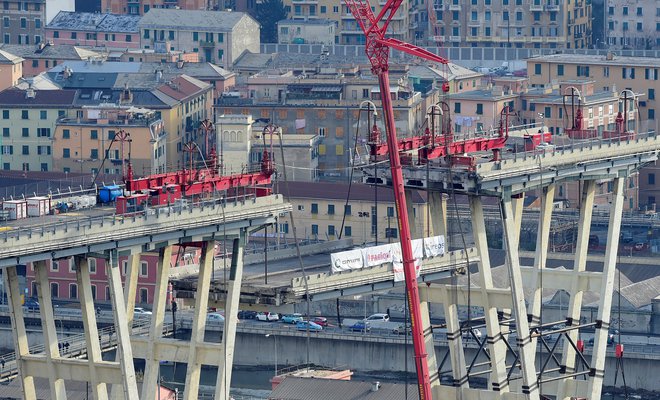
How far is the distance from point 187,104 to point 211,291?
6362cm

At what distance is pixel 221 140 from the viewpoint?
111625 millimetres

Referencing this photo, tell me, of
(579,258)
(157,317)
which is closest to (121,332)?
(157,317)

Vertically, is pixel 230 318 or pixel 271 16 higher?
pixel 271 16

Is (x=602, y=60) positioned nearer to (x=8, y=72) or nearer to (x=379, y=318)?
(x=8, y=72)

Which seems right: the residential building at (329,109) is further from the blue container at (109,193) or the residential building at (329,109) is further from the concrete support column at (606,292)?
the blue container at (109,193)

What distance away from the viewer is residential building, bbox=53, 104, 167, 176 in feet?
382

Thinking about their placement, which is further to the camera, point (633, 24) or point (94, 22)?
point (633, 24)

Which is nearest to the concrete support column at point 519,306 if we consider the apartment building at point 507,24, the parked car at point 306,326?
the parked car at point 306,326

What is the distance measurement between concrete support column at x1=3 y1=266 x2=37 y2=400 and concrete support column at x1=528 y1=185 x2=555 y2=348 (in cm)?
1481

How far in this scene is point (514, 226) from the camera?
216 ft

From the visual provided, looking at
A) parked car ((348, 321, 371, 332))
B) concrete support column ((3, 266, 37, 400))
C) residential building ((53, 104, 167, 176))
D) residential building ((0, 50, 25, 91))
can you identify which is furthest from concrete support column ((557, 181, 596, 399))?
residential building ((0, 50, 25, 91))

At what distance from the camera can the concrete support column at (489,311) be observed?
64500 mm

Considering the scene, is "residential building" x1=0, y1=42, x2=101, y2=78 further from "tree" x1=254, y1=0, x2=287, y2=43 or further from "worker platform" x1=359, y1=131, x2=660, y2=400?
"worker platform" x1=359, y1=131, x2=660, y2=400

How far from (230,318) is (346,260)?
4985 mm
